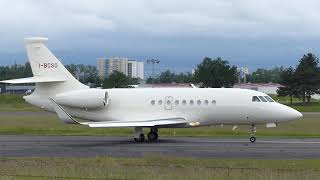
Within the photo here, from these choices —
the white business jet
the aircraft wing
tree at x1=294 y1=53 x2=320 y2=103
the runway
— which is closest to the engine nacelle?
the white business jet

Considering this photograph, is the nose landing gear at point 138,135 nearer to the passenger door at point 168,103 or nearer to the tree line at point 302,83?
the passenger door at point 168,103

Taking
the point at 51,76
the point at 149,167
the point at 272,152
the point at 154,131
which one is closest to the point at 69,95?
the point at 51,76

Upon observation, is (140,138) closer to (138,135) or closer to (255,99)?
(138,135)

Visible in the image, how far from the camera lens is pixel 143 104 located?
3719 cm

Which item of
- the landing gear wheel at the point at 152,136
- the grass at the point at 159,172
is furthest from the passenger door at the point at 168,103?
the grass at the point at 159,172

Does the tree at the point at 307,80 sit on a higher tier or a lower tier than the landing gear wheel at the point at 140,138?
higher

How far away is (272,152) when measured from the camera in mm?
27406

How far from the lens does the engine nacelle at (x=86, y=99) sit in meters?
36.9

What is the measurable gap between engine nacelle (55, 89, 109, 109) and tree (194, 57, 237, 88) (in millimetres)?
91605

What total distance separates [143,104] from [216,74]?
94582 mm

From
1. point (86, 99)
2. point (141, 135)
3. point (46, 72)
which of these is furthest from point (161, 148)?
point (46, 72)

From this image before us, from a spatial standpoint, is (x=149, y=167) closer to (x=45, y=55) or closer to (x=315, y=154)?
(x=315, y=154)

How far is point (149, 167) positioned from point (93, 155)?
25.6 feet

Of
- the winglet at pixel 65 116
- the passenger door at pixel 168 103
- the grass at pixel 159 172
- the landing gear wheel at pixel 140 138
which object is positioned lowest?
the landing gear wheel at pixel 140 138
